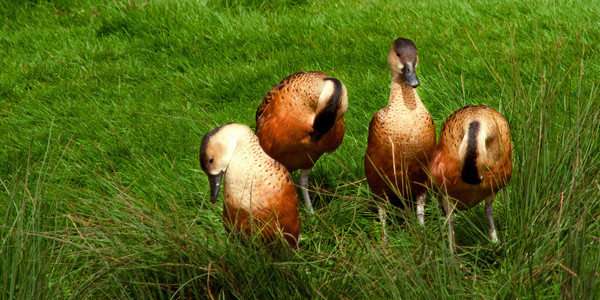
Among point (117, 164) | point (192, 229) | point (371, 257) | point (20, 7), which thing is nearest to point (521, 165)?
point (371, 257)

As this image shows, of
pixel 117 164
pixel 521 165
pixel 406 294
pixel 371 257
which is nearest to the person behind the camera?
pixel 406 294

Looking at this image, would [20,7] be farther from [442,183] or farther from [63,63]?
[442,183]

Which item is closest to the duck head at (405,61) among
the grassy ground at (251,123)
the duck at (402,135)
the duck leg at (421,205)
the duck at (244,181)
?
the duck at (402,135)

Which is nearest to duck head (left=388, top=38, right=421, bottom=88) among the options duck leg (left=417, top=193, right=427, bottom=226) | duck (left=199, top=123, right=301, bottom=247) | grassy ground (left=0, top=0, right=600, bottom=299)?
grassy ground (left=0, top=0, right=600, bottom=299)

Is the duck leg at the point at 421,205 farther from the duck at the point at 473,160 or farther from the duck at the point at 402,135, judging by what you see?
the duck at the point at 473,160

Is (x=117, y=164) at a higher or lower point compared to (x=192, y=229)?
lower

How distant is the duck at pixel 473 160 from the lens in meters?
3.11

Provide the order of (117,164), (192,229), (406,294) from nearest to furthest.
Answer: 1. (406,294)
2. (192,229)
3. (117,164)

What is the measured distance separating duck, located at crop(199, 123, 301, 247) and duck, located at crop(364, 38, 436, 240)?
0.62m

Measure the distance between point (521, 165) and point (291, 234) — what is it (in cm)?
120

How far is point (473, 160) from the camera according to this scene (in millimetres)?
3109

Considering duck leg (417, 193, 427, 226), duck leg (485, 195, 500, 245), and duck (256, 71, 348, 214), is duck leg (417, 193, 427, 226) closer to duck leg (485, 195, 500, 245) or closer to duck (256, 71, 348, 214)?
duck leg (485, 195, 500, 245)

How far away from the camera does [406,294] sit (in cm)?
245

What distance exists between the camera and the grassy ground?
8.98 feet
